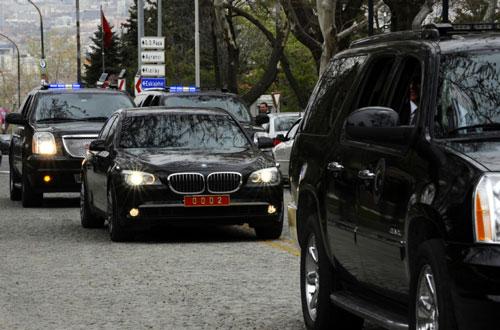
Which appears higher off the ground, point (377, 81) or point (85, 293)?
point (377, 81)

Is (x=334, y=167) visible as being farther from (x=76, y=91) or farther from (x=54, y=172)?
(x=76, y=91)

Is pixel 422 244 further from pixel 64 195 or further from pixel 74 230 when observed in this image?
pixel 64 195

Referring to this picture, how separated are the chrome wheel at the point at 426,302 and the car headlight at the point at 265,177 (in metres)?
9.32

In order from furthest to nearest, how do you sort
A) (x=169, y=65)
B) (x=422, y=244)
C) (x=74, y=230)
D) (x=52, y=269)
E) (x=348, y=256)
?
(x=169, y=65) < (x=74, y=230) < (x=52, y=269) < (x=348, y=256) < (x=422, y=244)

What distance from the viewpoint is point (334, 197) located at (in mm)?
8820

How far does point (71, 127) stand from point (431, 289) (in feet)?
56.1

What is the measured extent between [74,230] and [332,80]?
376 inches

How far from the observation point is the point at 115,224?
16469 millimetres

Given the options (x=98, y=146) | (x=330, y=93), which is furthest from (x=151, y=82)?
(x=330, y=93)

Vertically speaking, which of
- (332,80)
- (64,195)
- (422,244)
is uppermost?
(332,80)

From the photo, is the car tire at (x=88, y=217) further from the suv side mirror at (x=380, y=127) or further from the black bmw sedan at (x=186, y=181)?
the suv side mirror at (x=380, y=127)

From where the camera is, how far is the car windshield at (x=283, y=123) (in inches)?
1422

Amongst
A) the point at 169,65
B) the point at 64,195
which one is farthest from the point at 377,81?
the point at 169,65

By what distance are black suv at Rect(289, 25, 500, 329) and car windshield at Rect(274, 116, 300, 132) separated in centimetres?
2616
